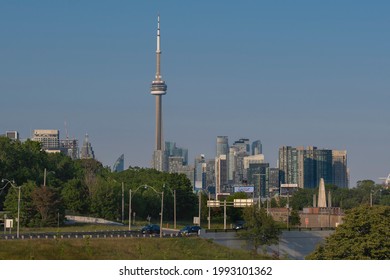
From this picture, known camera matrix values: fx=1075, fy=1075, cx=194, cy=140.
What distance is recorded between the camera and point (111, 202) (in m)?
134

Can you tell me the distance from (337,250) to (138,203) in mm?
77166

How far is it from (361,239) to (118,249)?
18.7 m

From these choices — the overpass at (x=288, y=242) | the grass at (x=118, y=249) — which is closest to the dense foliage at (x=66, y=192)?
the overpass at (x=288, y=242)

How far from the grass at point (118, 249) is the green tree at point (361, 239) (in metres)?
10.8

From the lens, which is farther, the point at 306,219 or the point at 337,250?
the point at 306,219

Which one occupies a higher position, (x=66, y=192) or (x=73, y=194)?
(x=66, y=192)

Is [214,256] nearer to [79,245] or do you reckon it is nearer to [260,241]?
[79,245]

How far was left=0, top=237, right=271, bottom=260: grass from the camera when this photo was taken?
70875 millimetres

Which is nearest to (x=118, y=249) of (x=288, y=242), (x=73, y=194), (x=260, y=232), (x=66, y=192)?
(x=260, y=232)

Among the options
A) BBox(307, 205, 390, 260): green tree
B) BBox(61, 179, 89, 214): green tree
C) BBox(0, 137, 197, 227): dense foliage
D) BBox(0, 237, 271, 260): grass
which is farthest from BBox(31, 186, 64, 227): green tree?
BBox(307, 205, 390, 260): green tree

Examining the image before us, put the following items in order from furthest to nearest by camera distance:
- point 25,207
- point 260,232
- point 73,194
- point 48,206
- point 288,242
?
1. point 73,194
2. point 25,207
3. point 48,206
4. point 288,242
5. point 260,232

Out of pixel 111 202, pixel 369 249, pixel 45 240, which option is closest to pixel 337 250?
pixel 369 249

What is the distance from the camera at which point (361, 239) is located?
6769 cm

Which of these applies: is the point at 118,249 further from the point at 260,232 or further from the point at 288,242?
the point at 288,242
